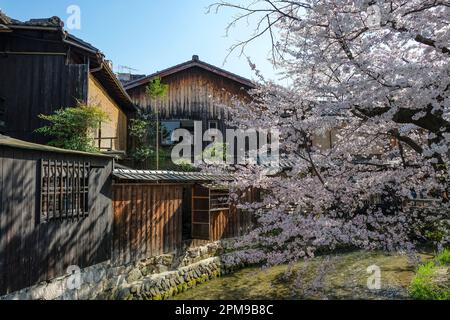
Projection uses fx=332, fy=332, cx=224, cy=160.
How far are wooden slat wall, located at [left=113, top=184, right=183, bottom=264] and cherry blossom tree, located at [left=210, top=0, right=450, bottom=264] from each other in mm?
4833

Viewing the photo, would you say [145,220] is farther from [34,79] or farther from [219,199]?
[34,79]

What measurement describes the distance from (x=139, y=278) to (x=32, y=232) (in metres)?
4.28

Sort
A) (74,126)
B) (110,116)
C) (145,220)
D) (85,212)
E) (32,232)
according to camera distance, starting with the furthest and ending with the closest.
Answer: (110,116)
(74,126)
(145,220)
(85,212)
(32,232)

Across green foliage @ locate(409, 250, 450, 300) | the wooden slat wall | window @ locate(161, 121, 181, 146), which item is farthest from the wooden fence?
window @ locate(161, 121, 181, 146)

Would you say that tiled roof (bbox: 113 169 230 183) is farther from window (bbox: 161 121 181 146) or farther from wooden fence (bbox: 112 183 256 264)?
window (bbox: 161 121 181 146)

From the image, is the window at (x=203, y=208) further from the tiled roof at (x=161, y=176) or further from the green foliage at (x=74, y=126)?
the green foliage at (x=74, y=126)

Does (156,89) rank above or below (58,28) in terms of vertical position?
below

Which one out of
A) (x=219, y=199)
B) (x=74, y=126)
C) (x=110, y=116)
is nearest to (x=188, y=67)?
(x=110, y=116)

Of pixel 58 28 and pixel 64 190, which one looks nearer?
pixel 64 190

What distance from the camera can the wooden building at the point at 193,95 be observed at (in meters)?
19.8

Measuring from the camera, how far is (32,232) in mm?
7438

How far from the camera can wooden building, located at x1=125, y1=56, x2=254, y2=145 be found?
19.8 m

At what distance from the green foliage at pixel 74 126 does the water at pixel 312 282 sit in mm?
6376
